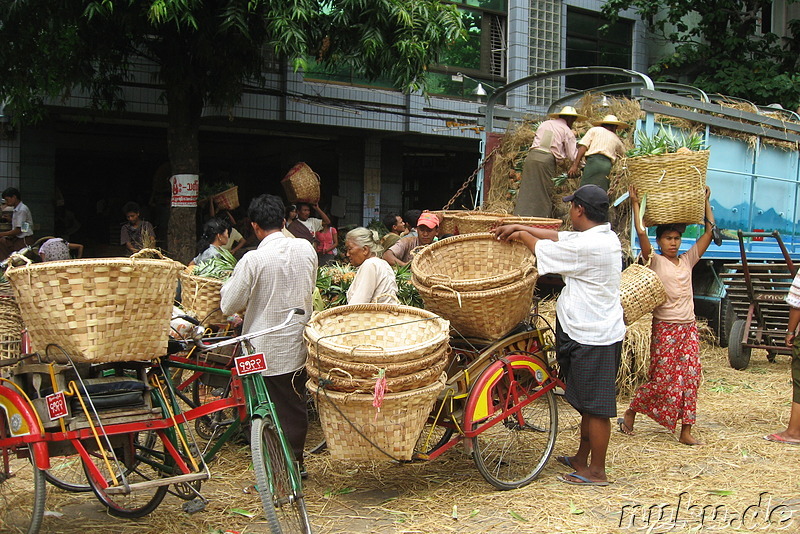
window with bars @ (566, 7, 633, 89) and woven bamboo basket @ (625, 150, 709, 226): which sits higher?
window with bars @ (566, 7, 633, 89)

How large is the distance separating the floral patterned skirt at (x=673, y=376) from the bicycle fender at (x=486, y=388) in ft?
4.69

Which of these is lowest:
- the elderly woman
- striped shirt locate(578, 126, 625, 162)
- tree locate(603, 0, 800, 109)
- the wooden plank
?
the wooden plank

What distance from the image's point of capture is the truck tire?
9500 millimetres

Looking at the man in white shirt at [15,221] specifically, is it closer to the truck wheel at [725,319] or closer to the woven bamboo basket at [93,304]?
the woven bamboo basket at [93,304]

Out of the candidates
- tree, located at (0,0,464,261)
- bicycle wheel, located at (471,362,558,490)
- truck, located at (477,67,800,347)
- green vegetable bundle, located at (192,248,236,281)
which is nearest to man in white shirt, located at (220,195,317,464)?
bicycle wheel, located at (471,362,558,490)

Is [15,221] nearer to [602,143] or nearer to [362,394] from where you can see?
[602,143]

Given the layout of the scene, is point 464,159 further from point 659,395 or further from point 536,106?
point 659,395

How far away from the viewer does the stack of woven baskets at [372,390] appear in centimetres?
390

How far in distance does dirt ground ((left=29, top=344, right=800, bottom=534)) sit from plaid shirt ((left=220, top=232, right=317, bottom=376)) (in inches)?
34.8

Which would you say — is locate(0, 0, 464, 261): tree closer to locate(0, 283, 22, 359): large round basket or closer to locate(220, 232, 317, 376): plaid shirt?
locate(220, 232, 317, 376): plaid shirt

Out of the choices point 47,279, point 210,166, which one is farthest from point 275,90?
point 47,279

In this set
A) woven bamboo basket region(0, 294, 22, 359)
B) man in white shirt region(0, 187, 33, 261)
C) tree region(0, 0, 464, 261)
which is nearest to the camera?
woven bamboo basket region(0, 294, 22, 359)

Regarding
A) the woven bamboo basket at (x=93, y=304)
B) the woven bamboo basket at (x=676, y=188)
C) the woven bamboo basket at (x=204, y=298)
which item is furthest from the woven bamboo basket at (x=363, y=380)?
the woven bamboo basket at (x=676, y=188)

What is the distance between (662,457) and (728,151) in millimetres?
4894
